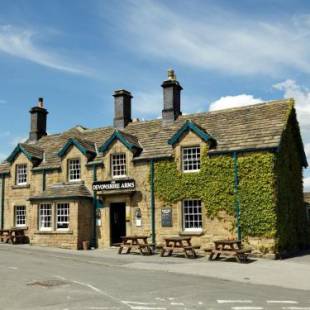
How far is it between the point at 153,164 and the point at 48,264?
8.74 m

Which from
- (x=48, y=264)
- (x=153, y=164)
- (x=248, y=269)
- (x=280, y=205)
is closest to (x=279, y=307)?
(x=248, y=269)

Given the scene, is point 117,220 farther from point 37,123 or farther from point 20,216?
point 37,123

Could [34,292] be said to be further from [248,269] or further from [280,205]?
[280,205]

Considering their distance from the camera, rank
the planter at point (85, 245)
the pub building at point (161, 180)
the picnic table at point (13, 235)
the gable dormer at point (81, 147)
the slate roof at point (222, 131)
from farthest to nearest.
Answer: the picnic table at point (13, 235)
the gable dormer at point (81, 147)
the planter at point (85, 245)
the slate roof at point (222, 131)
the pub building at point (161, 180)

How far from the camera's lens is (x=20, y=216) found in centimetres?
2991

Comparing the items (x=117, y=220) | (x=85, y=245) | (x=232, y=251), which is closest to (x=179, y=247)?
(x=232, y=251)

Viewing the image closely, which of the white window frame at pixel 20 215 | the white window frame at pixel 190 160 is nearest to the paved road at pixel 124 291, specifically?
the white window frame at pixel 190 160

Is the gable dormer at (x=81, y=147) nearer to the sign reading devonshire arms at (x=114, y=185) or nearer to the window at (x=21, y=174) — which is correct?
the sign reading devonshire arms at (x=114, y=185)

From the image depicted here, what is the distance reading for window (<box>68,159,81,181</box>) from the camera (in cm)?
2722

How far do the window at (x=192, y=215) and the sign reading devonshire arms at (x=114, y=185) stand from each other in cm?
321

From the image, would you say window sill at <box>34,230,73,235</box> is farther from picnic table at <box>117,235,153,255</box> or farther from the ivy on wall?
the ivy on wall

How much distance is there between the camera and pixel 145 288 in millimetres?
12227

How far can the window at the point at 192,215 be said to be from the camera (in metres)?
22.6

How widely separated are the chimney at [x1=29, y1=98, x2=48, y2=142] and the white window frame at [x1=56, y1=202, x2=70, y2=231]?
9.23m
